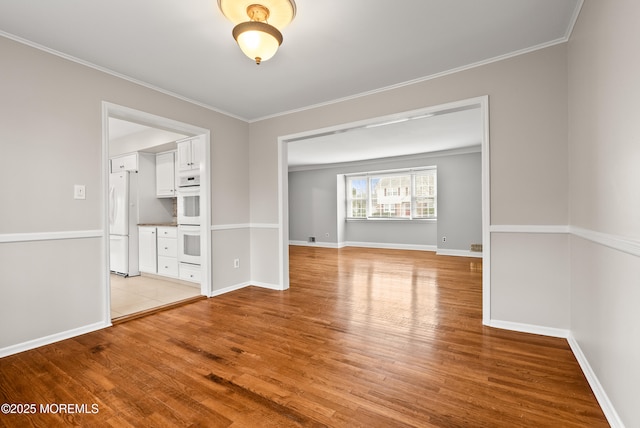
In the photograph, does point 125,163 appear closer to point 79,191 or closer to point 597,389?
point 79,191

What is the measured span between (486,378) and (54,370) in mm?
2927

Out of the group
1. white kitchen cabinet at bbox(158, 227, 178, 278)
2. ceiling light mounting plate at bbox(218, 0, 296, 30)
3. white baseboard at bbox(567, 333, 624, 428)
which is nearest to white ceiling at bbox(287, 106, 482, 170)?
ceiling light mounting plate at bbox(218, 0, 296, 30)

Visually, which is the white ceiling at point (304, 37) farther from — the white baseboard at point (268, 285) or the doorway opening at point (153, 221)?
the white baseboard at point (268, 285)

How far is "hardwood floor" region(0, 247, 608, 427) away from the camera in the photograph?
5.20 feet

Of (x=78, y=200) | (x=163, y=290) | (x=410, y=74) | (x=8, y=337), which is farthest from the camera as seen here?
(x=163, y=290)

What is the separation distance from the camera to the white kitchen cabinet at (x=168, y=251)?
4.57m

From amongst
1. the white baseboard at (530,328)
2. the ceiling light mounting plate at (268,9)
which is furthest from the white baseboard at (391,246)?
the ceiling light mounting plate at (268,9)

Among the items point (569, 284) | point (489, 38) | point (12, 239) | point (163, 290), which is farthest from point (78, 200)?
point (569, 284)

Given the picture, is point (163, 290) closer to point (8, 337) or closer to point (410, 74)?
point (8, 337)

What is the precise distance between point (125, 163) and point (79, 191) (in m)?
2.92

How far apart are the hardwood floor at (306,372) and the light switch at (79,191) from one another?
4.11 ft

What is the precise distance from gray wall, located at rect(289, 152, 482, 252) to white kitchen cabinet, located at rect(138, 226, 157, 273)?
5.05 meters

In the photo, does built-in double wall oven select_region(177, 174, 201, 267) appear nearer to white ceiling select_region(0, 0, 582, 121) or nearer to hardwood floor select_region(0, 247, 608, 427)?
hardwood floor select_region(0, 247, 608, 427)

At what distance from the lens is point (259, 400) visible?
1.72m
